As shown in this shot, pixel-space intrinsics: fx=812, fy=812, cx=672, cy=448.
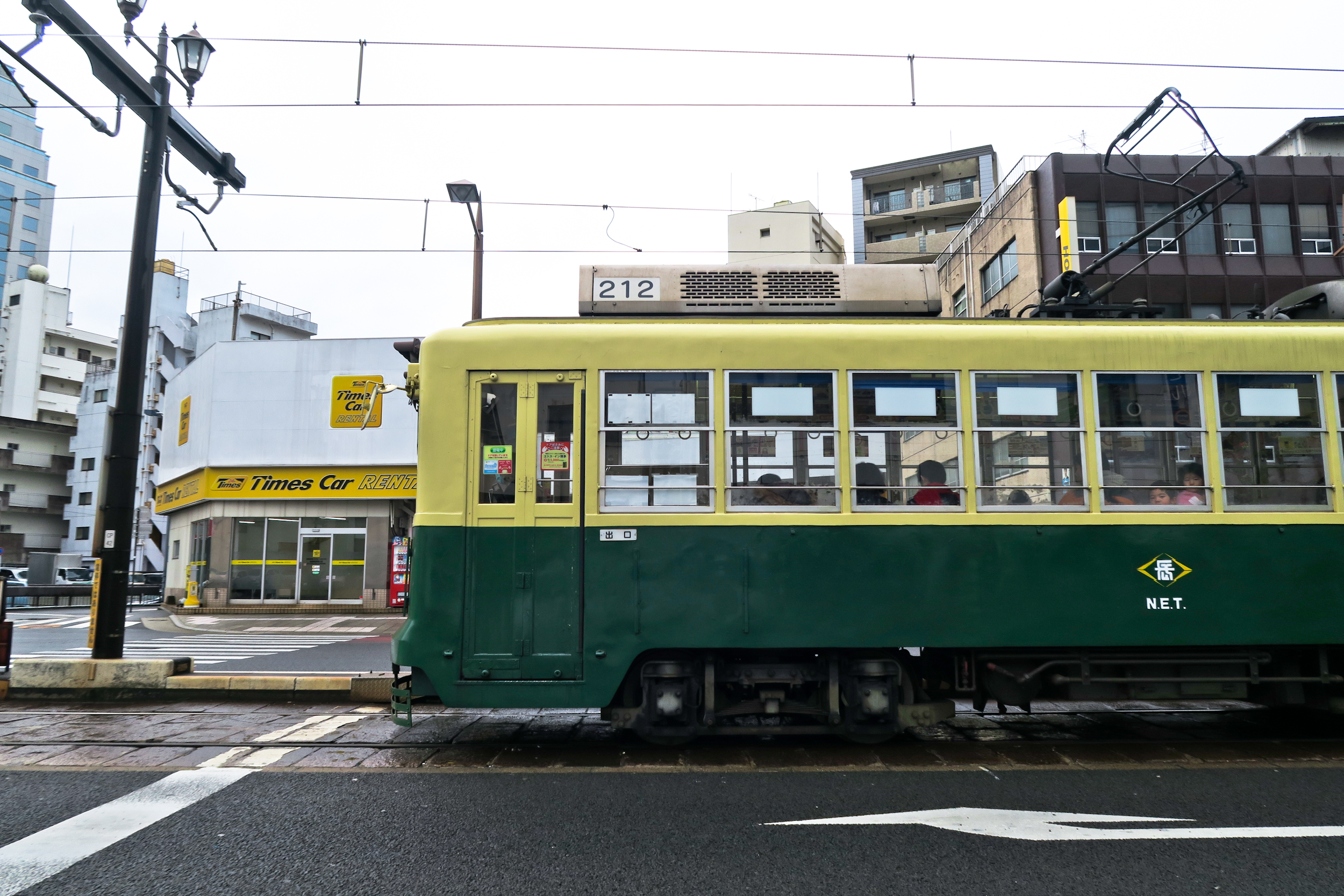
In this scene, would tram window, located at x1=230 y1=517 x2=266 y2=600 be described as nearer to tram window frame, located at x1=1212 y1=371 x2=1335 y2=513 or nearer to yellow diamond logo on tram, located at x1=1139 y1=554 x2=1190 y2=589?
yellow diamond logo on tram, located at x1=1139 y1=554 x2=1190 y2=589

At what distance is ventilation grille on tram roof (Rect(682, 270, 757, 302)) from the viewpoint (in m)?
6.86

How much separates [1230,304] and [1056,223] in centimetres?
630

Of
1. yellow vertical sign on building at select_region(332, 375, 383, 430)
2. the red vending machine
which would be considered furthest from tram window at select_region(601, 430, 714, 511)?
yellow vertical sign on building at select_region(332, 375, 383, 430)

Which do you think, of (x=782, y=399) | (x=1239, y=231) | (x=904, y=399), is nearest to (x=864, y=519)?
(x=904, y=399)

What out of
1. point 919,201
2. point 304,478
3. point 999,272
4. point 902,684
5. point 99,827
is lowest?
point 99,827

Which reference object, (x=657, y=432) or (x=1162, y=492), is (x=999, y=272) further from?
(x=657, y=432)

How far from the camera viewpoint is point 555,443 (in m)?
6.12

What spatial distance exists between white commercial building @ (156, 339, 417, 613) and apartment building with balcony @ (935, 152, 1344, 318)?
20.7m

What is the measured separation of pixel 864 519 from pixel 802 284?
216cm

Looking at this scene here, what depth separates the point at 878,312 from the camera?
6.86m

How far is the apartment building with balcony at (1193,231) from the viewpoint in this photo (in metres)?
26.5

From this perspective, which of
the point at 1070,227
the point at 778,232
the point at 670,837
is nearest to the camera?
the point at 670,837

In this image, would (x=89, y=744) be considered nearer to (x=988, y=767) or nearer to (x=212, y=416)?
(x=988, y=767)

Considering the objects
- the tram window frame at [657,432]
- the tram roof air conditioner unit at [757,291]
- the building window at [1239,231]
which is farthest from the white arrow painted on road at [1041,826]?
the building window at [1239,231]
